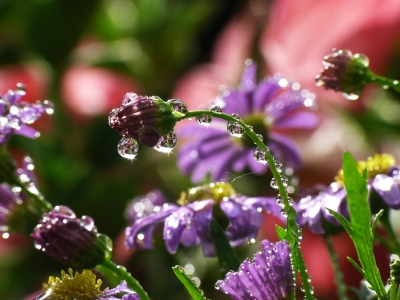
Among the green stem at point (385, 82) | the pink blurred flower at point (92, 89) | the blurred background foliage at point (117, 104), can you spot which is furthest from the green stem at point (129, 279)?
the pink blurred flower at point (92, 89)

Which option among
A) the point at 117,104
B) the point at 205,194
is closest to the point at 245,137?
the point at 205,194

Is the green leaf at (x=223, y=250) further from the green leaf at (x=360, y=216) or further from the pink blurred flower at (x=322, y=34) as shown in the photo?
the pink blurred flower at (x=322, y=34)

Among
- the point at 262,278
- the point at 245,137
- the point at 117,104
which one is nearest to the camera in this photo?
the point at 262,278

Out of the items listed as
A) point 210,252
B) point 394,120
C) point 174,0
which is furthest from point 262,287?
point 174,0

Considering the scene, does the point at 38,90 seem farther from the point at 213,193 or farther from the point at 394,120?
the point at 213,193

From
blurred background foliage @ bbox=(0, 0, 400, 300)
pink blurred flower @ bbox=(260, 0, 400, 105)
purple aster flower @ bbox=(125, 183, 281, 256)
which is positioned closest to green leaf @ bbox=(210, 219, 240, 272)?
purple aster flower @ bbox=(125, 183, 281, 256)

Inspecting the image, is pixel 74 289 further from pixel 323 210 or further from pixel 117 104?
pixel 117 104
